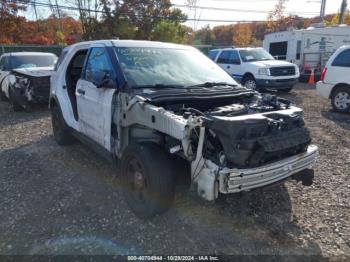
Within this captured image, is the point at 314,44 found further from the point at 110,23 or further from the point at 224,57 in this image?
the point at 110,23

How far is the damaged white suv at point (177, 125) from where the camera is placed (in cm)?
296

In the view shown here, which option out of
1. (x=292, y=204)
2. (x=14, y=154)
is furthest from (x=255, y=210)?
(x=14, y=154)

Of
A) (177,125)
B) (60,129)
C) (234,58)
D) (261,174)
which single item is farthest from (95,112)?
(234,58)

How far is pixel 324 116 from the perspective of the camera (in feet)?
28.8

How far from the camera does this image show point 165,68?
4227mm

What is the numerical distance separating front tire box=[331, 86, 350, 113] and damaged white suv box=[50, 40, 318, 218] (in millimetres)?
5858

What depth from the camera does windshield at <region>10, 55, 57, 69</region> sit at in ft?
34.8

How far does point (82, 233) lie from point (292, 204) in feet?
7.91

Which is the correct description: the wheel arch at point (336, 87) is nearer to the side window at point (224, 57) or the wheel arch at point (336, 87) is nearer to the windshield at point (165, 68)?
the side window at point (224, 57)

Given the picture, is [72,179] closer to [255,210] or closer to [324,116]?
[255,210]

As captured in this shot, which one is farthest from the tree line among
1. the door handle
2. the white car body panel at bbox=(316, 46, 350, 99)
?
the door handle

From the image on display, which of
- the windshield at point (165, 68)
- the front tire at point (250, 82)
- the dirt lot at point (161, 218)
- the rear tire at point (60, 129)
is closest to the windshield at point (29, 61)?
the rear tire at point (60, 129)

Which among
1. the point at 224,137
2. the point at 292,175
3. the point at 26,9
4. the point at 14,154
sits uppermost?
the point at 26,9

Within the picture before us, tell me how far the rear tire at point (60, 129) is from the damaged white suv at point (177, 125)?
801 millimetres
